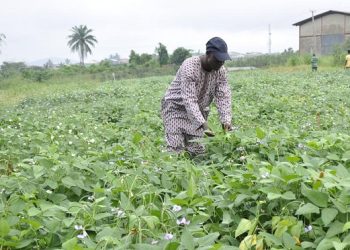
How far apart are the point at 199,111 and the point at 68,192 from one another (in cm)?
180

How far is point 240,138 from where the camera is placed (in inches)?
139

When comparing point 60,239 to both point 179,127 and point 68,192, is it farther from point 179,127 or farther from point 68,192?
point 179,127

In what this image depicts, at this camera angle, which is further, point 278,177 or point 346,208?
point 278,177

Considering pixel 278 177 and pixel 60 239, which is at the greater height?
pixel 278 177

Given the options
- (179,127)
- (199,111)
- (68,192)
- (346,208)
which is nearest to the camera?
(346,208)

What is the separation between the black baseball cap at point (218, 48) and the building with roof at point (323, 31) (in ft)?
129

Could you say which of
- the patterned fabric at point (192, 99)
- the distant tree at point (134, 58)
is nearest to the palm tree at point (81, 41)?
the distant tree at point (134, 58)

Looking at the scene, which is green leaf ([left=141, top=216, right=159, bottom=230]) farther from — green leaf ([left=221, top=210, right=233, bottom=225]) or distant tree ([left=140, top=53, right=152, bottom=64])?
distant tree ([left=140, top=53, right=152, bottom=64])

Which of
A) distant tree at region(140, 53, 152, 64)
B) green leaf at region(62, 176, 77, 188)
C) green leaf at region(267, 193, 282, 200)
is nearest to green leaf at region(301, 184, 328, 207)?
green leaf at region(267, 193, 282, 200)

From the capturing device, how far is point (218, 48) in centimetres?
383

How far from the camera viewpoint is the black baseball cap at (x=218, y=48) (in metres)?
3.82

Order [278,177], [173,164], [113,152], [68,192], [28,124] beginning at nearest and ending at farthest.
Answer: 1. [278,177]
2. [68,192]
3. [173,164]
4. [113,152]
5. [28,124]

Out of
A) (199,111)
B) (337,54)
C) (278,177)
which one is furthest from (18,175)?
(337,54)

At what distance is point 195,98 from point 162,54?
41.0 m
